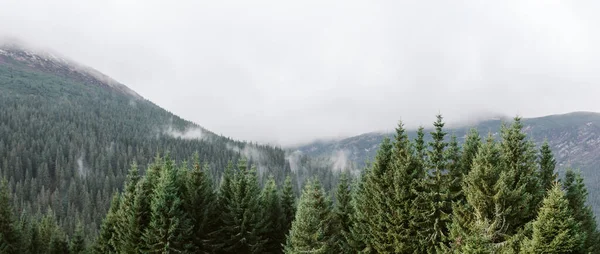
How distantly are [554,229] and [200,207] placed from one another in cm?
3384

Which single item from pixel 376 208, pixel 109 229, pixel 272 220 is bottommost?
pixel 109 229

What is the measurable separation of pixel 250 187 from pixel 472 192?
81.8 ft

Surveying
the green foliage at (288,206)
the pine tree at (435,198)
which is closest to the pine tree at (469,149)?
the pine tree at (435,198)

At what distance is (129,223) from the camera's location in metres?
44.8

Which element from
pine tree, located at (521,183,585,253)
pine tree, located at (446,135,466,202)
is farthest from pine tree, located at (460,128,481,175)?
pine tree, located at (521,183,585,253)

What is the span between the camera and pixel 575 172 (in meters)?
48.7

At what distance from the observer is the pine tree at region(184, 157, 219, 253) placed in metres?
46.8

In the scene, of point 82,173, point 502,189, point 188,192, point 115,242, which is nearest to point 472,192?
point 502,189

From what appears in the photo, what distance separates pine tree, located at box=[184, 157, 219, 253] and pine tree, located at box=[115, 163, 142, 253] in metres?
5.41

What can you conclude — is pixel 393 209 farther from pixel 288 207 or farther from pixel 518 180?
pixel 288 207

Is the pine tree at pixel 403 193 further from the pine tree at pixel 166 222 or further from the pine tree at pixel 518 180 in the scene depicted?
the pine tree at pixel 166 222

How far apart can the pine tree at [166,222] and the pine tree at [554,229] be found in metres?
30.6

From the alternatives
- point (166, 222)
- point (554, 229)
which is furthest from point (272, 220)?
point (554, 229)

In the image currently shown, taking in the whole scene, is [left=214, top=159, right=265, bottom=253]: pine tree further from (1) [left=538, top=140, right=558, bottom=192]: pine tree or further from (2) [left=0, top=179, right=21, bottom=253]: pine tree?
(1) [left=538, top=140, right=558, bottom=192]: pine tree
